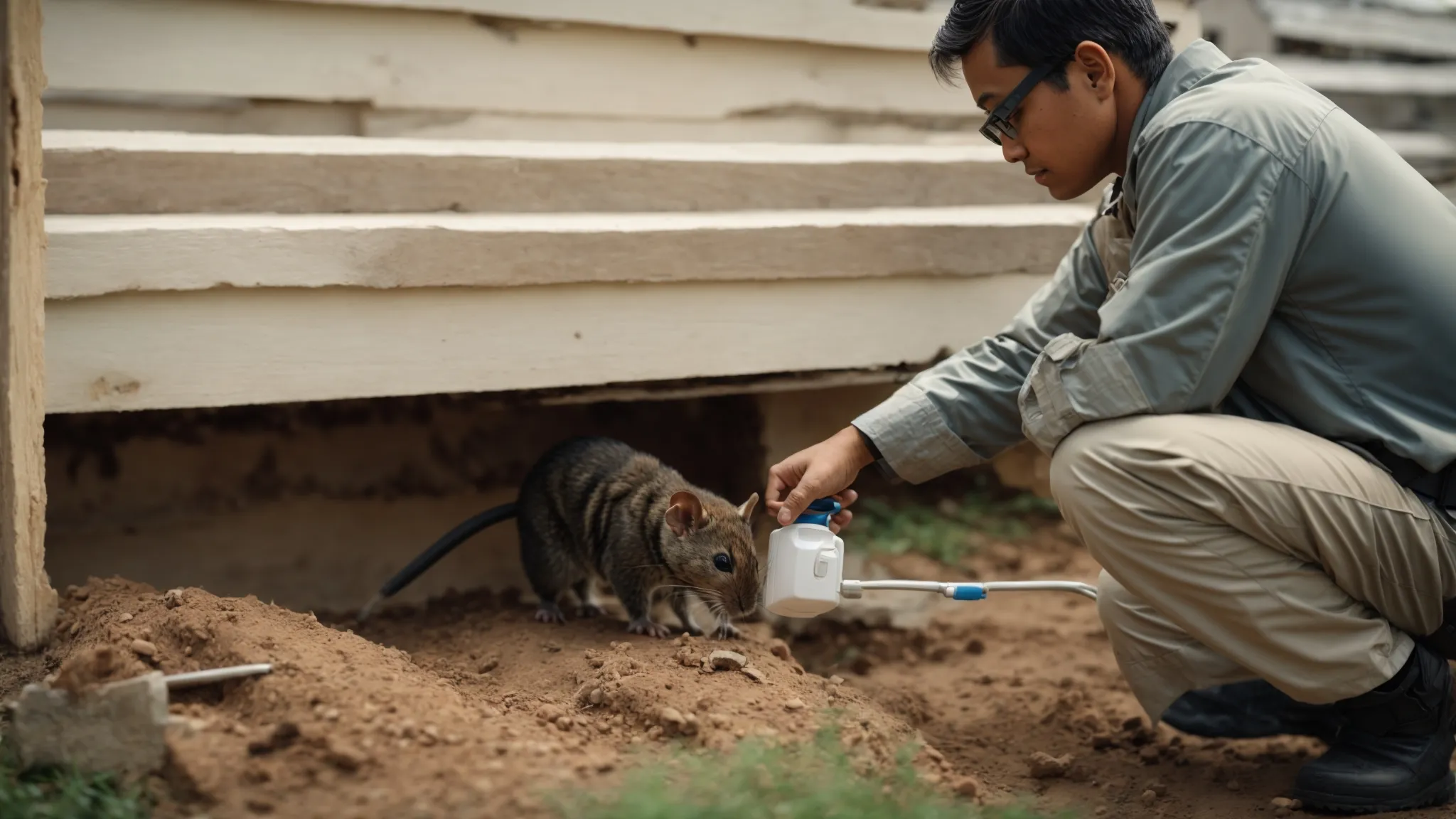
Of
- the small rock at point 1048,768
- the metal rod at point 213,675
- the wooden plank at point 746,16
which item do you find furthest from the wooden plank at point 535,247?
the small rock at point 1048,768

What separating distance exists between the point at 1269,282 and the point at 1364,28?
574cm

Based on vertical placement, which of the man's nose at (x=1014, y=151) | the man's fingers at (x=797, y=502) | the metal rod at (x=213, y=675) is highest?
the man's nose at (x=1014, y=151)

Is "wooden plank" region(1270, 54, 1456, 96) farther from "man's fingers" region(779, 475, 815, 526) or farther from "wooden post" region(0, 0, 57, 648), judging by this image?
"wooden post" region(0, 0, 57, 648)

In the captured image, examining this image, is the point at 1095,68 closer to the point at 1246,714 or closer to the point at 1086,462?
the point at 1086,462

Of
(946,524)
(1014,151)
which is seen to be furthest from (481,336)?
(946,524)

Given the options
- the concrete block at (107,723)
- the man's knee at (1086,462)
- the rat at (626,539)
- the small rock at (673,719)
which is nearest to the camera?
the concrete block at (107,723)

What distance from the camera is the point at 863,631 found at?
4980 millimetres

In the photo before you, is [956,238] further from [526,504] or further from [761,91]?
[526,504]

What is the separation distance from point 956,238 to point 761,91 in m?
0.90

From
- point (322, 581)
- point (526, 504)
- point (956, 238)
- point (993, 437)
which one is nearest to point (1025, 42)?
point (993, 437)

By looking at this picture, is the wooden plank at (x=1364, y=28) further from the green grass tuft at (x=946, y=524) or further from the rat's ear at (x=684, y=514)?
the rat's ear at (x=684, y=514)

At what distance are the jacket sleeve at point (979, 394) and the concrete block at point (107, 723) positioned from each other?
73.5 inches

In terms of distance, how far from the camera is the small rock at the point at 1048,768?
3547 mm

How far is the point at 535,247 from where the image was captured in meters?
4.00
